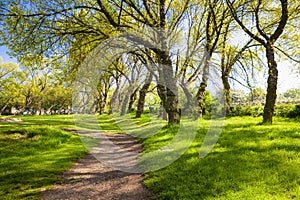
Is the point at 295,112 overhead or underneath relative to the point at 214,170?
overhead

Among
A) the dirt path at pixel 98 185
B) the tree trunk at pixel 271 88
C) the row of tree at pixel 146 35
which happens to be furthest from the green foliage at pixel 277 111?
the dirt path at pixel 98 185

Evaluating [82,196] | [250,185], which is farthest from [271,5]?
[82,196]

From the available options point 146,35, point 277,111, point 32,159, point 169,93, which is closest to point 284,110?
point 277,111

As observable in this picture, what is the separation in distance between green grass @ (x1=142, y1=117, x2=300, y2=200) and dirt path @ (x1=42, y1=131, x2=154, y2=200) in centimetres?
40

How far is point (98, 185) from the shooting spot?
5980 millimetres

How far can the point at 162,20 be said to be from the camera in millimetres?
13133

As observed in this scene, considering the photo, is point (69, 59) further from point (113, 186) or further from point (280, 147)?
point (280, 147)

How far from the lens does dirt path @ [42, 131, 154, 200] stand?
205 inches

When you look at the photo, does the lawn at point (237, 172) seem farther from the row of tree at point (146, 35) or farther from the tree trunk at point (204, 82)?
the tree trunk at point (204, 82)

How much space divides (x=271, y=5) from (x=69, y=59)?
13.1 meters

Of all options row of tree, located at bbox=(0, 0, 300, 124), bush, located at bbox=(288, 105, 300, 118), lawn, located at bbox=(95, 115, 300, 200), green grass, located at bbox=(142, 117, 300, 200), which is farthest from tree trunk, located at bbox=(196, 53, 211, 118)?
green grass, located at bbox=(142, 117, 300, 200)

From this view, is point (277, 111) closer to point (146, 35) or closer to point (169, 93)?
point (169, 93)

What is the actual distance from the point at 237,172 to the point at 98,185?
3.38 meters

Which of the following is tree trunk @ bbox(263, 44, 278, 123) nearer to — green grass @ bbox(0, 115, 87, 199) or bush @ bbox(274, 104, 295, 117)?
bush @ bbox(274, 104, 295, 117)
